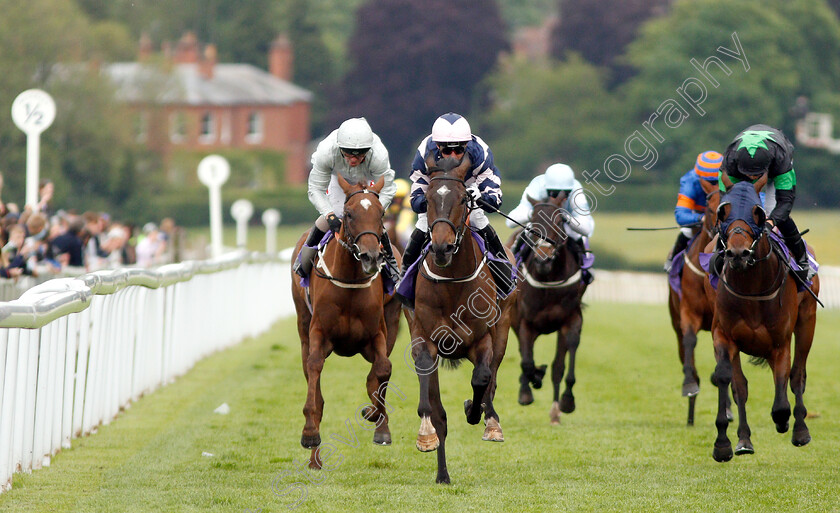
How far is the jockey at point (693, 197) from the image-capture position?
10320 millimetres

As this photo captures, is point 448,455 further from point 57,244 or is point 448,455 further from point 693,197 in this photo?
point 57,244

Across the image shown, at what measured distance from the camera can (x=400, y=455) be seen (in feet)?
27.8

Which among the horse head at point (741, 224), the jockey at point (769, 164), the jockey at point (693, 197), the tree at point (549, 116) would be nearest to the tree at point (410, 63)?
the tree at point (549, 116)

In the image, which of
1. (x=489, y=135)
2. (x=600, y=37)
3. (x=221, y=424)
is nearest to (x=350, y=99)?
(x=489, y=135)

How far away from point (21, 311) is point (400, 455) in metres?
2.74

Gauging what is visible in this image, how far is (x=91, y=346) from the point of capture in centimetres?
895

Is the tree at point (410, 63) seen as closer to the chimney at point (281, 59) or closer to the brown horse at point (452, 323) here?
the chimney at point (281, 59)

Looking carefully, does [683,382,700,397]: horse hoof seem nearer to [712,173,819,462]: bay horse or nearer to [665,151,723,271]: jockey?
[665,151,723,271]: jockey

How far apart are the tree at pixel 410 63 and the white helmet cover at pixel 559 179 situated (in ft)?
171

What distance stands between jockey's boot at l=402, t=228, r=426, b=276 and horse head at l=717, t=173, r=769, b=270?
5.81ft

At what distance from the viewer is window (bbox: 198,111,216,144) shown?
66.7 meters

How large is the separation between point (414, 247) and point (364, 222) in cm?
82

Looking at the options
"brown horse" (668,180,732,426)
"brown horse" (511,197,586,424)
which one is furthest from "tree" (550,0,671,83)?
"brown horse" (668,180,732,426)

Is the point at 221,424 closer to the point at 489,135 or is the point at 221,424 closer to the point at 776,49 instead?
the point at 776,49
